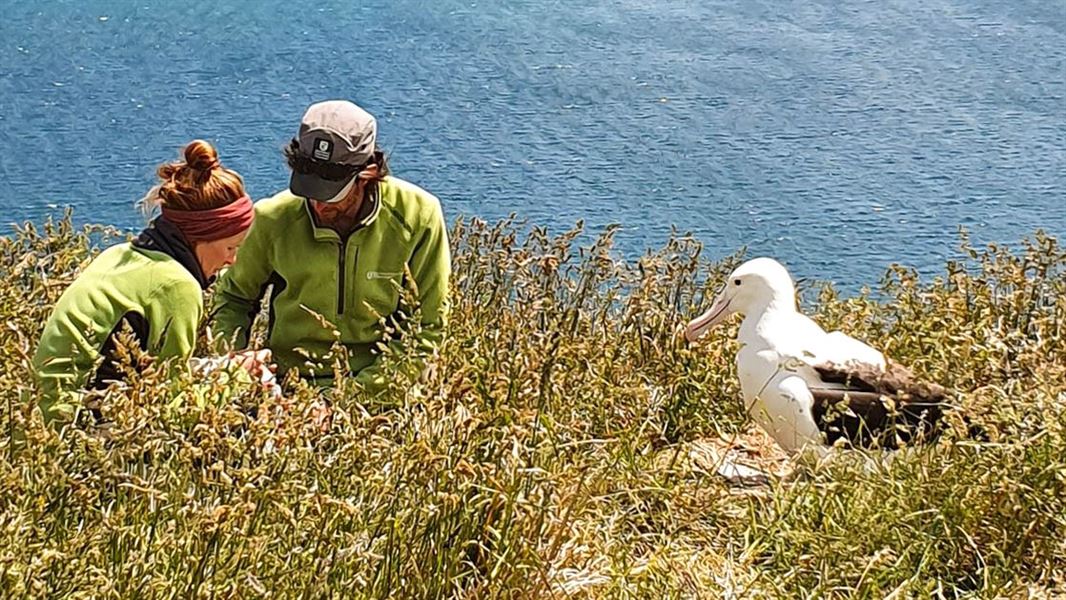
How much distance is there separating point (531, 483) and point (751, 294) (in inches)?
64.5

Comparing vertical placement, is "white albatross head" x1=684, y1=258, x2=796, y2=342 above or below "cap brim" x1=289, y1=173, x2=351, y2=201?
below

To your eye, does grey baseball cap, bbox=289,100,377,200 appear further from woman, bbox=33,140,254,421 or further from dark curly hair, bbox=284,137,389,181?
woman, bbox=33,140,254,421

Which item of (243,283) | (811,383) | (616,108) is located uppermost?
(243,283)

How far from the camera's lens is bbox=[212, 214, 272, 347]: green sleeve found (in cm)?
378

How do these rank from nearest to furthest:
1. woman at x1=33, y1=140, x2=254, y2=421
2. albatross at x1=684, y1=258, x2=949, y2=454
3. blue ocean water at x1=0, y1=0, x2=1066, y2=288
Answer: woman at x1=33, y1=140, x2=254, y2=421, albatross at x1=684, y1=258, x2=949, y2=454, blue ocean water at x1=0, y1=0, x2=1066, y2=288

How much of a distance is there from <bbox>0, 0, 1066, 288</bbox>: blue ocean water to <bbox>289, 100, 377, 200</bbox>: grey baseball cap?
4.01 meters

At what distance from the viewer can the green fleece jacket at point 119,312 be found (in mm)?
2859

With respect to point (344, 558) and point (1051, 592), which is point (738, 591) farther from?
point (344, 558)

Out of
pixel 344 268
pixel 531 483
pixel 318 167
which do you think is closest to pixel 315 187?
pixel 318 167

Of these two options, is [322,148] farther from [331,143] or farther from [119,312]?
[119,312]

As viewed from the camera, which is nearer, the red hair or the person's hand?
the person's hand

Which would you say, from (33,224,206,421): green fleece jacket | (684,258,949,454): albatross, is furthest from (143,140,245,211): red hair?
(684,258,949,454): albatross

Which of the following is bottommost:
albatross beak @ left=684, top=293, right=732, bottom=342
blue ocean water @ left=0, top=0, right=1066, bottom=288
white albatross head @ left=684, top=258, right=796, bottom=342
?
blue ocean water @ left=0, top=0, right=1066, bottom=288

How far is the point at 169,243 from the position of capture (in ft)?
10.3
